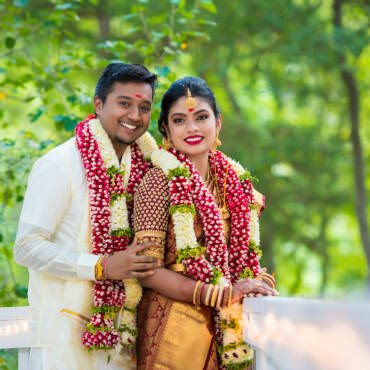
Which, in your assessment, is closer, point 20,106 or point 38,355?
point 38,355

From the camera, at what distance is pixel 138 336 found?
2723mm

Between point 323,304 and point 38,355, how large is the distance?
6.56 ft

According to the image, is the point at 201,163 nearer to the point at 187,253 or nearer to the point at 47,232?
the point at 187,253

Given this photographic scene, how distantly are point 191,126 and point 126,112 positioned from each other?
1.46ft

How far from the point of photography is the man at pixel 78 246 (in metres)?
2.68

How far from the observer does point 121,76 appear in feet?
9.86

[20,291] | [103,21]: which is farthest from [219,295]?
[103,21]

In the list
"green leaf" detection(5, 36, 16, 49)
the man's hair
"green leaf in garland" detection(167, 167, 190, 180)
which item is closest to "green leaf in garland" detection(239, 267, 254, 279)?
"green leaf in garland" detection(167, 167, 190, 180)

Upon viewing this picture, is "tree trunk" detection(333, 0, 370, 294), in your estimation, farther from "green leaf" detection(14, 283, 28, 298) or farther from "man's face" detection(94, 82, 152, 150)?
"man's face" detection(94, 82, 152, 150)

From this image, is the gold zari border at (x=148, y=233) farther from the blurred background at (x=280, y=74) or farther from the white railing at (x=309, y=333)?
the blurred background at (x=280, y=74)

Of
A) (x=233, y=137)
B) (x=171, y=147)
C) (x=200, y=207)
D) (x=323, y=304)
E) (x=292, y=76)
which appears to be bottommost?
(x=323, y=304)

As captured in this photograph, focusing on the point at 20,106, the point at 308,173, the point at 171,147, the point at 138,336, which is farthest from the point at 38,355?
the point at 20,106

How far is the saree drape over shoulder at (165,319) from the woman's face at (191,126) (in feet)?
0.77

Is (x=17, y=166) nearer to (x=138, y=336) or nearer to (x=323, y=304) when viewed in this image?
(x=138, y=336)
